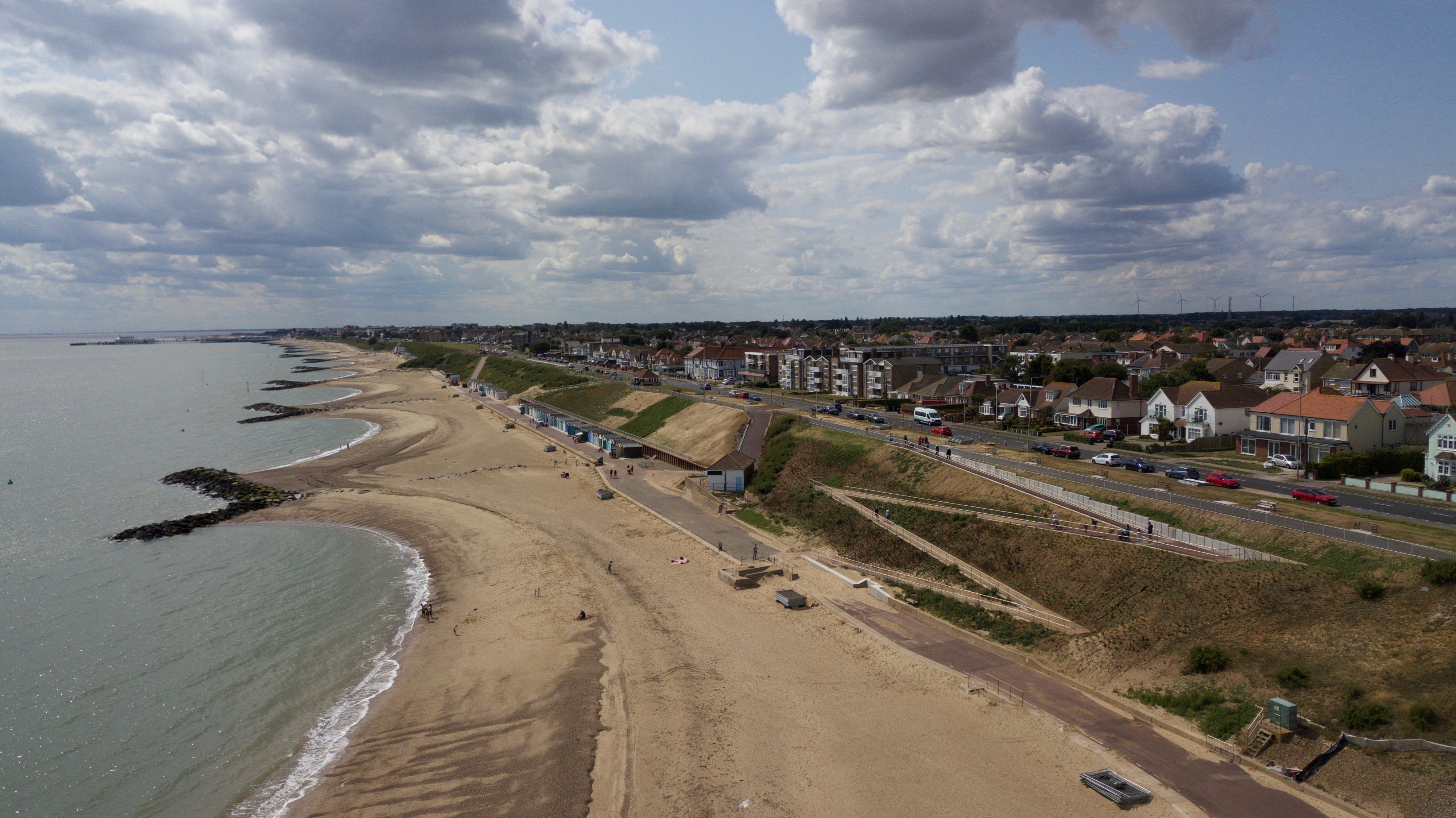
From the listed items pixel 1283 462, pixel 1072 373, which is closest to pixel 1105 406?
pixel 1072 373

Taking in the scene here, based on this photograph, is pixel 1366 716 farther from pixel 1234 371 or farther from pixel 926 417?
pixel 1234 371

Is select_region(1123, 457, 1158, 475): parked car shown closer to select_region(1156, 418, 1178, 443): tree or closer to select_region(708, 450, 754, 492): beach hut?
select_region(1156, 418, 1178, 443): tree

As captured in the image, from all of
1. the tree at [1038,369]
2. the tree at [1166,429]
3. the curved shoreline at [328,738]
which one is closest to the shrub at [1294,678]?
the curved shoreline at [328,738]

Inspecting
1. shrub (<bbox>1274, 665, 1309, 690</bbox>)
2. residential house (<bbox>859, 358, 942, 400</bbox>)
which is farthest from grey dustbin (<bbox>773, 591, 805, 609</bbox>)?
residential house (<bbox>859, 358, 942, 400</bbox>)

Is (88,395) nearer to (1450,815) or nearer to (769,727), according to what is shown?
(769,727)

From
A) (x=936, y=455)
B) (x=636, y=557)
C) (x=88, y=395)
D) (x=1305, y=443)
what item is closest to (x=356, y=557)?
(x=636, y=557)
